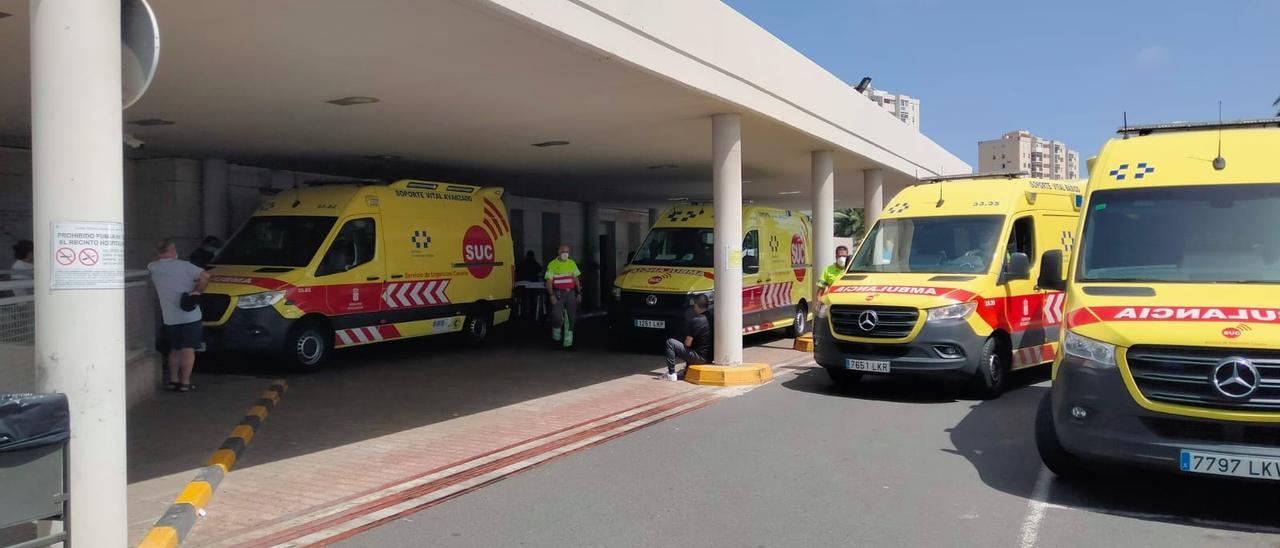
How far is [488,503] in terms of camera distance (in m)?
6.14

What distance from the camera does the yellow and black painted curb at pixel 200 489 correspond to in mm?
5246

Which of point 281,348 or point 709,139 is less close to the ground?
point 709,139

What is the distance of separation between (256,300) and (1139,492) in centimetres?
997

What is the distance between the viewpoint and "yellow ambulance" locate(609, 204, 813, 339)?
13750 millimetres

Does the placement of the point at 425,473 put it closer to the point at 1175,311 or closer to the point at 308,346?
the point at 1175,311

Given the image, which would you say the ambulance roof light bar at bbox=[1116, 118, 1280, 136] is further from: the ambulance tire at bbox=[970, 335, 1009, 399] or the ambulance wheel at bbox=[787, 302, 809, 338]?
the ambulance wheel at bbox=[787, 302, 809, 338]

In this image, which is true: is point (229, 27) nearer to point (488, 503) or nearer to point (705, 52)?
point (488, 503)

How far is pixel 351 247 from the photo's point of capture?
12.8 meters

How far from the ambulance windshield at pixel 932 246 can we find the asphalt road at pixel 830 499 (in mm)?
2480

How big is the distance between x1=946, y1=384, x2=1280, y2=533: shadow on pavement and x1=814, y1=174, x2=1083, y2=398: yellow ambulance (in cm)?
184

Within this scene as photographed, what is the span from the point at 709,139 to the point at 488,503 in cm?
854

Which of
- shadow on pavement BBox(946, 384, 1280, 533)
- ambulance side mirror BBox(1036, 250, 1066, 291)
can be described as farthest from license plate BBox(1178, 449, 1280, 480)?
ambulance side mirror BBox(1036, 250, 1066, 291)

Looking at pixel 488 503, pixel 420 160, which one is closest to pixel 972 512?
pixel 488 503

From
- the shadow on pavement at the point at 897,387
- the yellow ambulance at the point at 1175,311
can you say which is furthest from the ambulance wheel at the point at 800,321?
the yellow ambulance at the point at 1175,311
